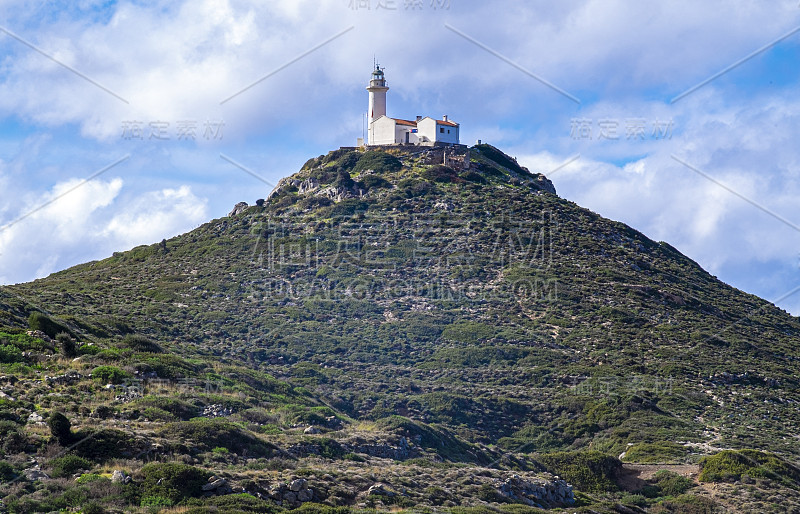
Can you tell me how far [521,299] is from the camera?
62250mm

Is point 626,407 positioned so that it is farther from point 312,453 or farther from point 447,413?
point 312,453

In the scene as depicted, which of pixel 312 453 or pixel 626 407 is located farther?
pixel 626 407

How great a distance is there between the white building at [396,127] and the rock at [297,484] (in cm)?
6514

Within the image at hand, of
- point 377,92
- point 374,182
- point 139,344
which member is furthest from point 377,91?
point 139,344

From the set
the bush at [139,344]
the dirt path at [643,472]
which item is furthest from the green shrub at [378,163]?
the dirt path at [643,472]

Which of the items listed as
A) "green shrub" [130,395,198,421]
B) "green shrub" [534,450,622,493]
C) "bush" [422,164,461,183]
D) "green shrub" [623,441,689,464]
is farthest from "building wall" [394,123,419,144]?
"green shrub" [130,395,198,421]

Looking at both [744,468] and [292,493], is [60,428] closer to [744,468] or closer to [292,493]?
[292,493]

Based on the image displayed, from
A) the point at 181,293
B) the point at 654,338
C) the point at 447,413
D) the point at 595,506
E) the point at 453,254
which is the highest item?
the point at 453,254

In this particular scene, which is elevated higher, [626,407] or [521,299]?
[521,299]

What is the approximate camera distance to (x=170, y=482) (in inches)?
A: 802

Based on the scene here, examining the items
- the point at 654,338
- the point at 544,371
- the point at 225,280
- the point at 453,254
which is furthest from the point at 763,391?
the point at 225,280

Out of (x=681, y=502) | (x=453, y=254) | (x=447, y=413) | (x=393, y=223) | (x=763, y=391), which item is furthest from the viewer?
(x=393, y=223)

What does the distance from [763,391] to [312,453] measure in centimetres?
3318

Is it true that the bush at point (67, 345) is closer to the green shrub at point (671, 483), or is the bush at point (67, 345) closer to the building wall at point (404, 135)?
Answer: the green shrub at point (671, 483)
